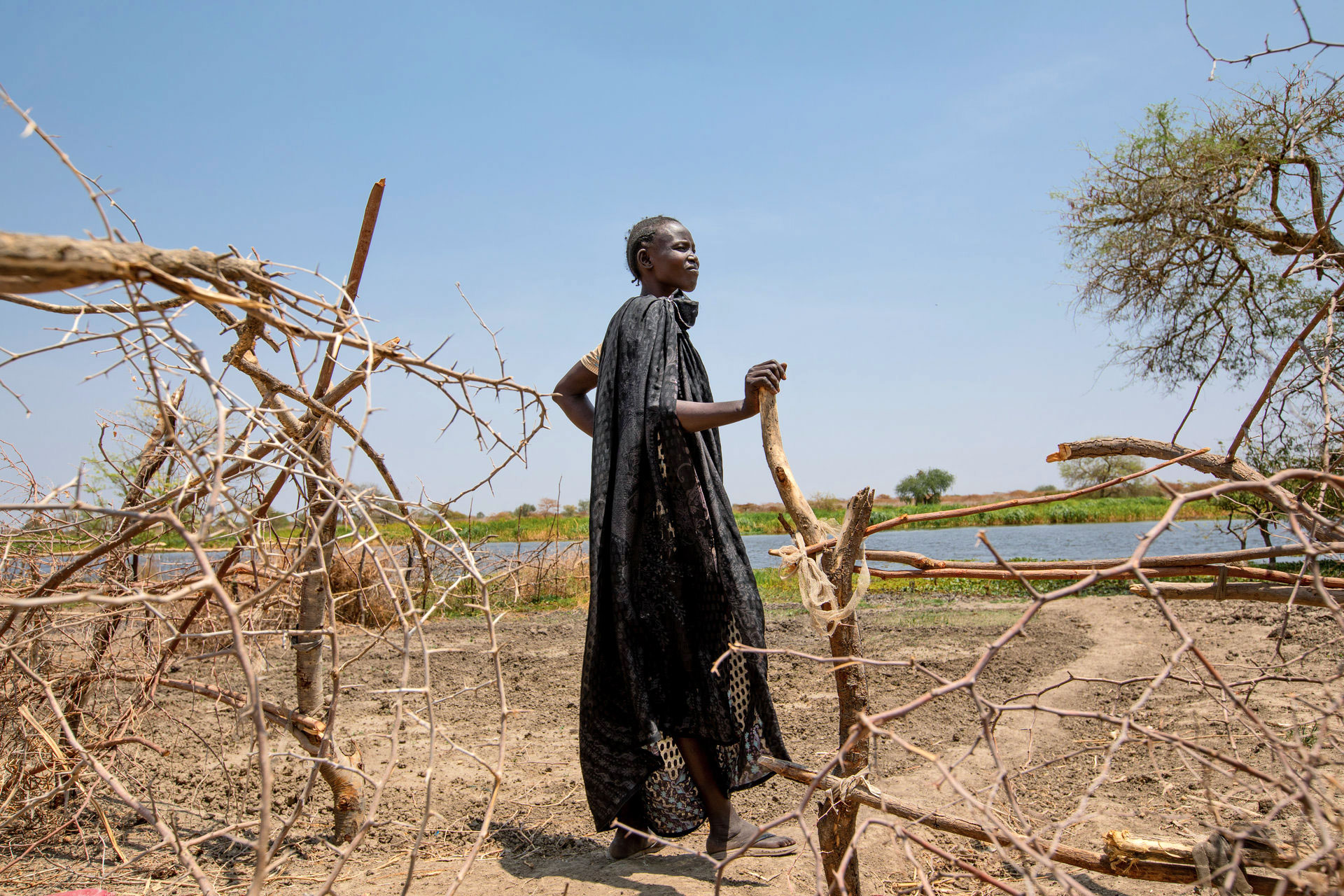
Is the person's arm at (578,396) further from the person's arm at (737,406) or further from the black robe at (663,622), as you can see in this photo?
the person's arm at (737,406)

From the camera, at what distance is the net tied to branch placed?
6.11 feet

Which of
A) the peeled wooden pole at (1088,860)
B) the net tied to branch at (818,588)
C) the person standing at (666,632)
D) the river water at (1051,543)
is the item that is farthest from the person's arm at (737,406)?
the river water at (1051,543)

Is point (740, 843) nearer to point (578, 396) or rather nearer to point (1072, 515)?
point (578, 396)

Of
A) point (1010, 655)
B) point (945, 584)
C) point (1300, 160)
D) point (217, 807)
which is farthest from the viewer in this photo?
point (945, 584)

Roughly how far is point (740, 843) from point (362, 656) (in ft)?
4.22

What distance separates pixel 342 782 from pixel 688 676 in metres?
1.12

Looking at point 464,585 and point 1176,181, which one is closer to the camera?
point 1176,181

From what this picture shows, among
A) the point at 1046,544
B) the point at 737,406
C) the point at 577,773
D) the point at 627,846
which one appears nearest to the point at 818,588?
the point at 737,406

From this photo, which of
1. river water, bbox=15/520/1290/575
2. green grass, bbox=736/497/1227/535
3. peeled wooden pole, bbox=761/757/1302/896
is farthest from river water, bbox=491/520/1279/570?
peeled wooden pole, bbox=761/757/1302/896

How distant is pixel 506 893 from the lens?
2.22 meters

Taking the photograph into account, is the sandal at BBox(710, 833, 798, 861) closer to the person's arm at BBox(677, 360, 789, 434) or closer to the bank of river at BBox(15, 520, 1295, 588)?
the person's arm at BBox(677, 360, 789, 434)

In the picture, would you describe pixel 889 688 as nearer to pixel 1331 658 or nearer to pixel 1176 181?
pixel 1331 658

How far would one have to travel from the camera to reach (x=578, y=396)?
9.33ft

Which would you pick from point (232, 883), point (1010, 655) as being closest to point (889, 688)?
point (1010, 655)
